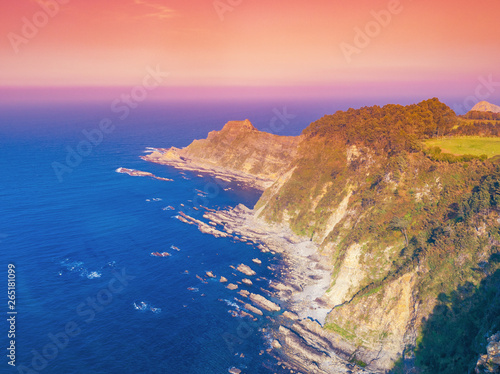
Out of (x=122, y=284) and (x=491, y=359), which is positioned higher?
(x=491, y=359)

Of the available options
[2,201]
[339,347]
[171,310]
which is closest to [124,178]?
[2,201]

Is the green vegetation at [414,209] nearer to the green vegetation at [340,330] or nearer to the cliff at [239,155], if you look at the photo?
the green vegetation at [340,330]

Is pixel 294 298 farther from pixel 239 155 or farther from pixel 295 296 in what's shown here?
pixel 239 155

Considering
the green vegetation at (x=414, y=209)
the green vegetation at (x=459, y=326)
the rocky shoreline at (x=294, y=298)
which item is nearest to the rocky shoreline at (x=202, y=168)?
the green vegetation at (x=414, y=209)

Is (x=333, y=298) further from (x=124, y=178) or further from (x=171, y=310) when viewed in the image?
(x=124, y=178)

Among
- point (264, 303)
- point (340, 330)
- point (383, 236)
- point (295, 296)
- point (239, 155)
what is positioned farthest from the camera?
point (239, 155)

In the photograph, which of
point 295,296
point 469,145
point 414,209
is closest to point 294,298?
point 295,296
